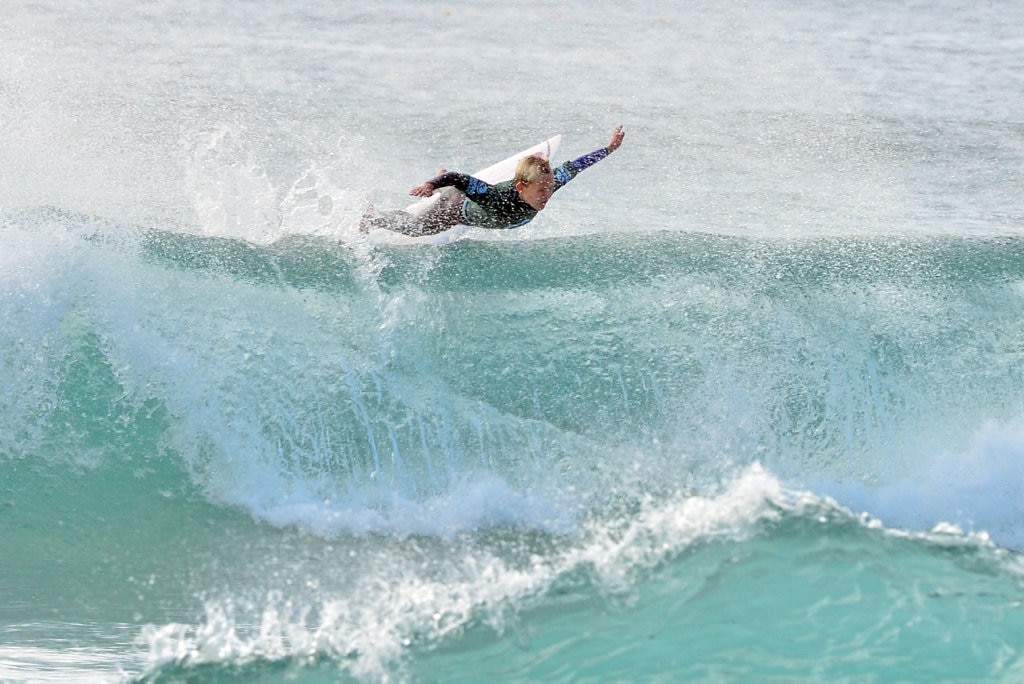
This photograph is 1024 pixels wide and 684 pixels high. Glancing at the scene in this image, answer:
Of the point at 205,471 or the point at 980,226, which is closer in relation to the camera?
the point at 205,471

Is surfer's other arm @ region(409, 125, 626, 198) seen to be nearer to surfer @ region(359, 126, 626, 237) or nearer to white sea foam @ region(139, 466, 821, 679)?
surfer @ region(359, 126, 626, 237)

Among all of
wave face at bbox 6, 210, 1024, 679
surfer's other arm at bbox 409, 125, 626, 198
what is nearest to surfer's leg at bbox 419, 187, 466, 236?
wave face at bbox 6, 210, 1024, 679

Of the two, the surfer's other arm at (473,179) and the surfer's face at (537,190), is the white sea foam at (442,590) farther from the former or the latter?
the surfer's face at (537,190)

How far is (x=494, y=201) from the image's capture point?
201 inches

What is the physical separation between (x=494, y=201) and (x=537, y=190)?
21 centimetres

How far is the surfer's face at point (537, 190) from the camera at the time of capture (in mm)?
5066

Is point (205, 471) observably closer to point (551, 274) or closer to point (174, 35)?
point (551, 274)

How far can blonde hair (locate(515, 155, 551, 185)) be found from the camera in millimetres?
5023

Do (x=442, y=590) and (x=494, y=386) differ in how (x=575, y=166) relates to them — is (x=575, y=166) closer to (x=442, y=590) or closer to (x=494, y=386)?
(x=494, y=386)

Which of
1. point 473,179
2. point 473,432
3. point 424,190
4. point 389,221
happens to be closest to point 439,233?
point 389,221

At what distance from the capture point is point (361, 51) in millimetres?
7445

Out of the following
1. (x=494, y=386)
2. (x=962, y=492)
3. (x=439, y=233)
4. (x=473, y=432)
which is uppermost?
(x=439, y=233)

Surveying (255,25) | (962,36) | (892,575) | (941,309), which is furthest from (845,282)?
(255,25)

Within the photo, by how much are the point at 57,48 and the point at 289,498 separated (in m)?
4.08
